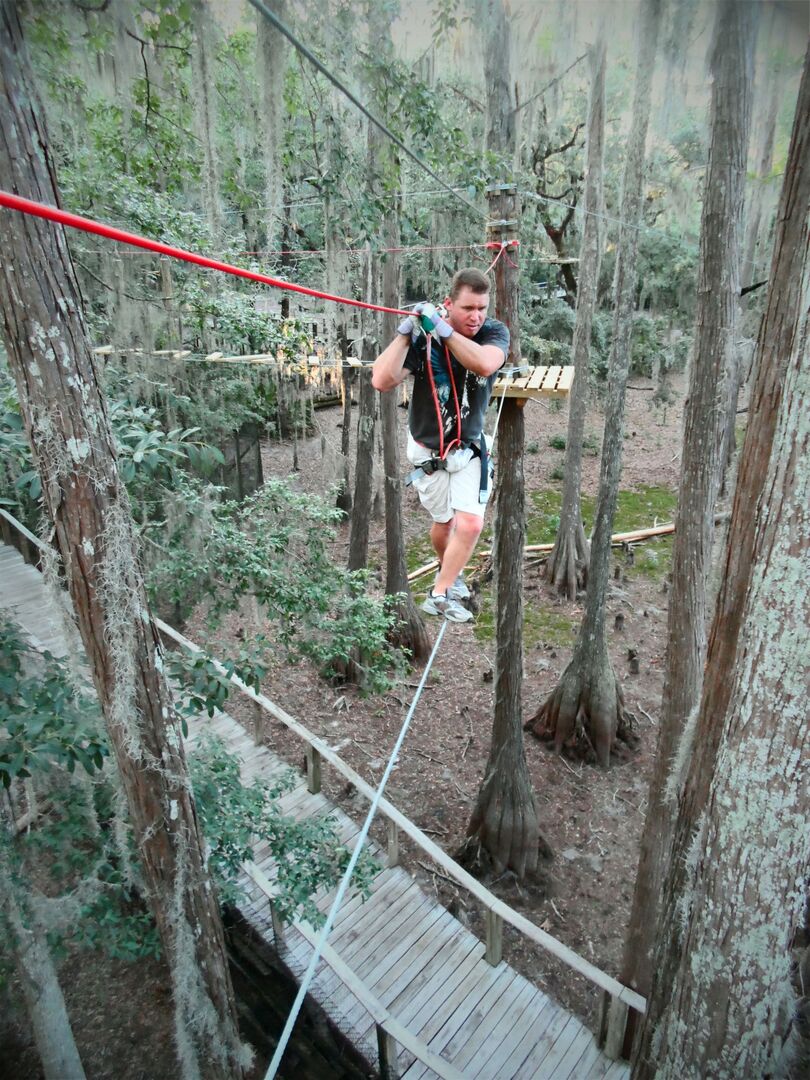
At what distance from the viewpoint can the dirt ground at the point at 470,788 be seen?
4363 mm

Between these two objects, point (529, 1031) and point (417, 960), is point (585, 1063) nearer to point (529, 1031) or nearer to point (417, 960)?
point (529, 1031)

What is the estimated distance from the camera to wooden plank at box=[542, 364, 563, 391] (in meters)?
3.88

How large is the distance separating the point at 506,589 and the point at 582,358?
5830 mm

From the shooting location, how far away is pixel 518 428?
4266 millimetres

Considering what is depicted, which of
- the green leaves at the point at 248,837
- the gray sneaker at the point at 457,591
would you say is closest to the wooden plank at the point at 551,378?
the gray sneaker at the point at 457,591

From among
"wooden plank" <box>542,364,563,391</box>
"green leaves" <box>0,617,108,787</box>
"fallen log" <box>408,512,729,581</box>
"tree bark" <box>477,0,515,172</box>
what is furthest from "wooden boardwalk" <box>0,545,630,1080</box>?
"fallen log" <box>408,512,729,581</box>

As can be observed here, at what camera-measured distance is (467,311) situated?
3119mm

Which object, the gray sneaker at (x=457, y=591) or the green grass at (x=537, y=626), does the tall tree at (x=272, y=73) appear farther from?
the green grass at (x=537, y=626)

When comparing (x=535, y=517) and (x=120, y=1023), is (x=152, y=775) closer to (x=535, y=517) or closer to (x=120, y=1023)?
(x=120, y=1023)

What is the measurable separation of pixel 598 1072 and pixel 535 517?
9.41m

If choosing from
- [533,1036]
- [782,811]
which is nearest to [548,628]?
[533,1036]

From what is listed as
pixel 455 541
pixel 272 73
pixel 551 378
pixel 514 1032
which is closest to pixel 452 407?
pixel 455 541

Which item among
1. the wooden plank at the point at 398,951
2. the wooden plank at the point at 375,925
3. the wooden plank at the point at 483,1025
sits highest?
the wooden plank at the point at 375,925

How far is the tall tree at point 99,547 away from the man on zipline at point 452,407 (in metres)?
1.36
